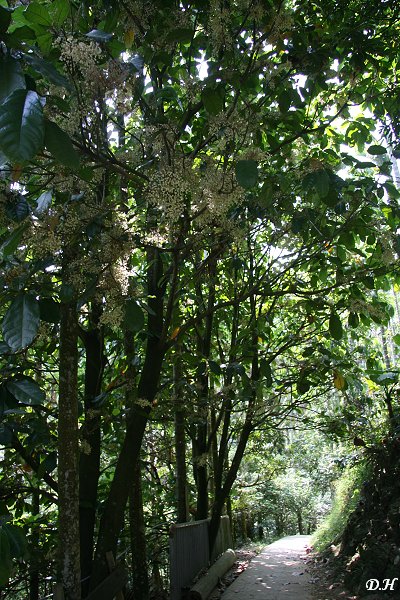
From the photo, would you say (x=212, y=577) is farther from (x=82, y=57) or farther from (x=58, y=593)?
(x=82, y=57)

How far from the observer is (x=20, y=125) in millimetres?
935

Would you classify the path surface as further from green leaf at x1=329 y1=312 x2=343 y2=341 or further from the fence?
green leaf at x1=329 y1=312 x2=343 y2=341

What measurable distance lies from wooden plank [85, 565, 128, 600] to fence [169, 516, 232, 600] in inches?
53.9

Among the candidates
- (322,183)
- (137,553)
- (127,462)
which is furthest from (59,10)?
(137,553)

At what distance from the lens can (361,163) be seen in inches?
106

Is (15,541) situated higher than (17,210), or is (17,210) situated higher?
(17,210)

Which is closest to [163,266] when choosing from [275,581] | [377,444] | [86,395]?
[86,395]

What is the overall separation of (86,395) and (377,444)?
12.0 ft

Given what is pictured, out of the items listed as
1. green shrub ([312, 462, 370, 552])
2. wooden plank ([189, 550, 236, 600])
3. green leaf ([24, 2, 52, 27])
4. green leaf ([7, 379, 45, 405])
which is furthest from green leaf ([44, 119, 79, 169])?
green shrub ([312, 462, 370, 552])

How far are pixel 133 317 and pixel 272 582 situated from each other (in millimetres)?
5297

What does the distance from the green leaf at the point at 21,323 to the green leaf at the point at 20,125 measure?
28.2 inches

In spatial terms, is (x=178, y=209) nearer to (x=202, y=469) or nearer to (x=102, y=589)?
(x=102, y=589)

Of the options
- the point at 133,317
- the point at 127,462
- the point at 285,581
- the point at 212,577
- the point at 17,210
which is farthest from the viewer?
the point at 285,581

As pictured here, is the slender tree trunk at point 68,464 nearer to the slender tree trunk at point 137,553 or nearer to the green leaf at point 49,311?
the green leaf at point 49,311
